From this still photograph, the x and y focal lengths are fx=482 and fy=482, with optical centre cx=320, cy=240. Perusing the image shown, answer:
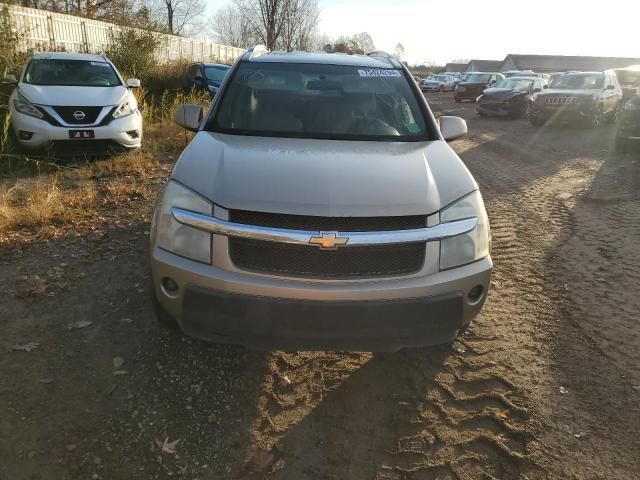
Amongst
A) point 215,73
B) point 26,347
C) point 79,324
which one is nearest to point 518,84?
point 215,73

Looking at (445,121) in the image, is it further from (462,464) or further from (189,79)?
(189,79)

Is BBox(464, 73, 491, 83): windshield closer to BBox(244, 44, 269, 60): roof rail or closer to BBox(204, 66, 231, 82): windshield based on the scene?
BBox(204, 66, 231, 82): windshield

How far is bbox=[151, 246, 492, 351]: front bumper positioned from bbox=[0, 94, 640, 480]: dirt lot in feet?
1.48

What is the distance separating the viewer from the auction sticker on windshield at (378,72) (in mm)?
3797

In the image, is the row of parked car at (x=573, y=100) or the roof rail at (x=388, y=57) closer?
the roof rail at (x=388, y=57)

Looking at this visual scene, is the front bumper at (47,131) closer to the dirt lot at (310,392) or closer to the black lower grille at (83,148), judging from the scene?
the black lower grille at (83,148)

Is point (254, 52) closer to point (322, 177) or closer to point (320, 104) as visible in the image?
point (320, 104)

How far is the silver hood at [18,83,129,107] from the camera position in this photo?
23.5 feet

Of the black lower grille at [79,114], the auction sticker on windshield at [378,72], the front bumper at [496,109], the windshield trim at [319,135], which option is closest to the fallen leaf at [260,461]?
the windshield trim at [319,135]

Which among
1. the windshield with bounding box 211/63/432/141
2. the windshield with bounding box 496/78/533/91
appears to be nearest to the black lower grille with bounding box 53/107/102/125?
the windshield with bounding box 211/63/432/141

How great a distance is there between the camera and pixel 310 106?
11.5ft

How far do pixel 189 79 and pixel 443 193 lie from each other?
14869 mm

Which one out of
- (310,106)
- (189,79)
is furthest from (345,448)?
(189,79)

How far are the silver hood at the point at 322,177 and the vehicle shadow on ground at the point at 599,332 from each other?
1.33m
